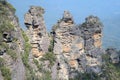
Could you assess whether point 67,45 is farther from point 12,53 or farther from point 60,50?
point 12,53

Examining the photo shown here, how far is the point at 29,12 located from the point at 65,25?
4.44 metres

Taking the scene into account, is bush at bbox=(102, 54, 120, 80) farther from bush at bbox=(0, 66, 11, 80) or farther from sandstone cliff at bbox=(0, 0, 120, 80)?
bush at bbox=(0, 66, 11, 80)

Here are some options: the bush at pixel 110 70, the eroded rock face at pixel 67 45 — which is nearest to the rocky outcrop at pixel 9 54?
the eroded rock face at pixel 67 45

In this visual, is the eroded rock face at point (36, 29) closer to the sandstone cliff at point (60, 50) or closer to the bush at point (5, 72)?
the sandstone cliff at point (60, 50)

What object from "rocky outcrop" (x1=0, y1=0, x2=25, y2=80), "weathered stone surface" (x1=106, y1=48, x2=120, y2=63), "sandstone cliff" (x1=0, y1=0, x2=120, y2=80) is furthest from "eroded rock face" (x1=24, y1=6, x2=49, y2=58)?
"weathered stone surface" (x1=106, y1=48, x2=120, y2=63)

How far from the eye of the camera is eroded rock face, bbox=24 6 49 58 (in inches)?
1433

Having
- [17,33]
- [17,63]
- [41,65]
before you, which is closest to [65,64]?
[41,65]

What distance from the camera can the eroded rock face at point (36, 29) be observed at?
36.4 metres

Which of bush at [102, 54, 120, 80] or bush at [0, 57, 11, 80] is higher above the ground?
bush at [0, 57, 11, 80]

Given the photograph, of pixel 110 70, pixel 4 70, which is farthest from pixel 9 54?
pixel 110 70

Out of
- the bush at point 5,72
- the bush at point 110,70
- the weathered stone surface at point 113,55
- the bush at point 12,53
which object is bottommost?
the bush at point 110,70

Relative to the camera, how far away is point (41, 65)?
1383 inches

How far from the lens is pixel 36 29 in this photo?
120ft

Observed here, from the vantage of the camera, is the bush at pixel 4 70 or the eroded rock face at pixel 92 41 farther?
the eroded rock face at pixel 92 41
